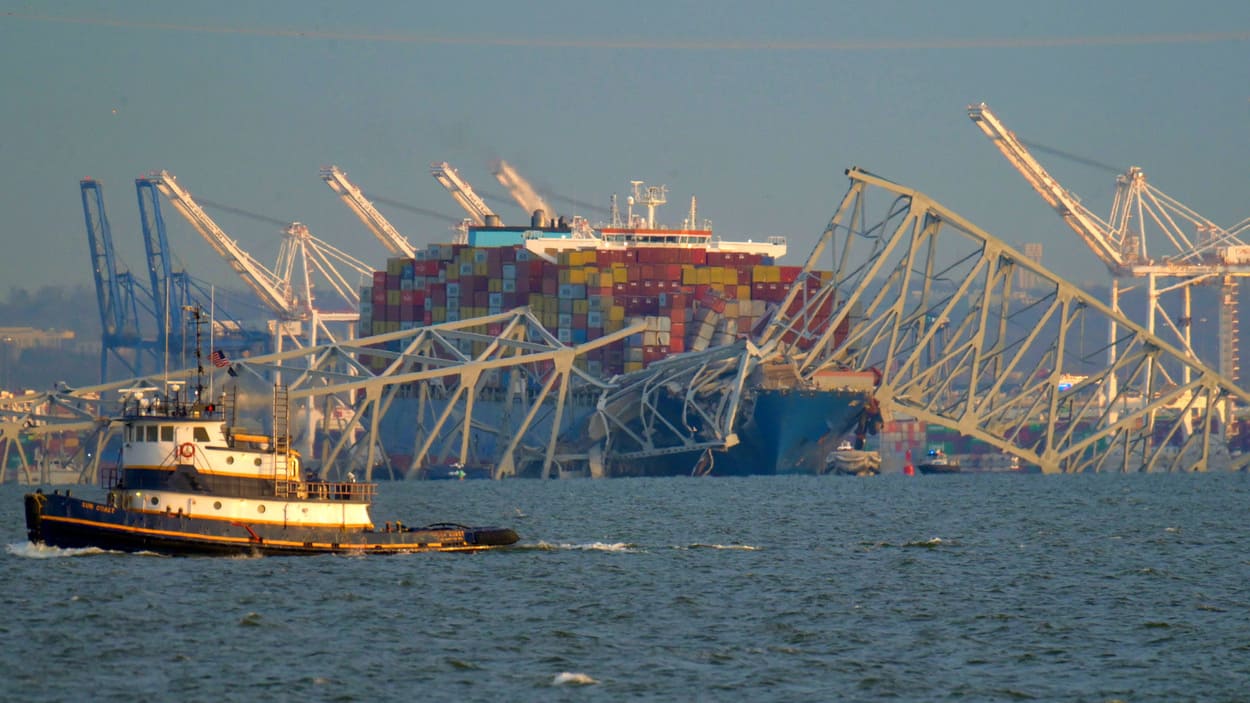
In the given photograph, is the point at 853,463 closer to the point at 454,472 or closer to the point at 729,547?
the point at 454,472

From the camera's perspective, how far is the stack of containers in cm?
14112

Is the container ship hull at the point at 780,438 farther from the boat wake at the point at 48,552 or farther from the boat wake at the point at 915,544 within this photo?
the boat wake at the point at 48,552

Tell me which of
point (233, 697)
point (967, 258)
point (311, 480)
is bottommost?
point (233, 697)

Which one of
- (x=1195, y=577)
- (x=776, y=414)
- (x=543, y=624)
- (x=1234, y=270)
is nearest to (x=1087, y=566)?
(x=1195, y=577)

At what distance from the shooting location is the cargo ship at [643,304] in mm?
121625

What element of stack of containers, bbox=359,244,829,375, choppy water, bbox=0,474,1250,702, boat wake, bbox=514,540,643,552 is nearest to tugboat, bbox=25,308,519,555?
choppy water, bbox=0,474,1250,702

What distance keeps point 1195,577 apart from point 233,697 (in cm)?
3088

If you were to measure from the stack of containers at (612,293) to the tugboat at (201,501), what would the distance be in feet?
273

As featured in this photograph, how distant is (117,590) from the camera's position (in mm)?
45906

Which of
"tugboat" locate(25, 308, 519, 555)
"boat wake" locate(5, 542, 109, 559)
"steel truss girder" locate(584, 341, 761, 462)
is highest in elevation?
"steel truss girder" locate(584, 341, 761, 462)

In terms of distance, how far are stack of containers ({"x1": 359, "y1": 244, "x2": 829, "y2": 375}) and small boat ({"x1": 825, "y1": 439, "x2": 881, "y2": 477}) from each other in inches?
457

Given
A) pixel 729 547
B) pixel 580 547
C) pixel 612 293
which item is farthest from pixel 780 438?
pixel 580 547

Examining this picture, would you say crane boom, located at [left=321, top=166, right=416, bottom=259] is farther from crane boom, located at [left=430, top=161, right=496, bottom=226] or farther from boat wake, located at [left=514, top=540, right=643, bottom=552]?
boat wake, located at [left=514, top=540, right=643, bottom=552]

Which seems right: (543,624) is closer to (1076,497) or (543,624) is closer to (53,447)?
(1076,497)
